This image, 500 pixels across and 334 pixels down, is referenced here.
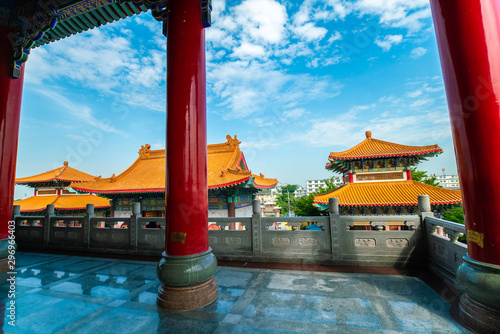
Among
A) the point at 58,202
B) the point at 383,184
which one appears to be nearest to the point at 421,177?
the point at 383,184

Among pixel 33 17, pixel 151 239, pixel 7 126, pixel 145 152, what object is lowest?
pixel 151 239

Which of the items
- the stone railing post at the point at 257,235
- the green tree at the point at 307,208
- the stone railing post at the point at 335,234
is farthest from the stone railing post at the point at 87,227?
the green tree at the point at 307,208

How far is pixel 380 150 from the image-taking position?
12.1 metres

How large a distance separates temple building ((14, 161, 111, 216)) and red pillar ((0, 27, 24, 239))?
1463cm

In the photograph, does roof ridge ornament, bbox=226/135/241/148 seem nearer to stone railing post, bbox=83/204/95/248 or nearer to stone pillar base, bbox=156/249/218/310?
stone railing post, bbox=83/204/95/248

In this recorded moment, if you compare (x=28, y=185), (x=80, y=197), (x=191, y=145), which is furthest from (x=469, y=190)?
(x=28, y=185)

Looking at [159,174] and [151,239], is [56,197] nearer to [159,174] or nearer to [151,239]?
[159,174]

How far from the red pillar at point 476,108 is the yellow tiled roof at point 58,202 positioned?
21.5 metres

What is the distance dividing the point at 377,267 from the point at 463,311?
6.86 feet

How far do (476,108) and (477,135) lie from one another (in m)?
0.27

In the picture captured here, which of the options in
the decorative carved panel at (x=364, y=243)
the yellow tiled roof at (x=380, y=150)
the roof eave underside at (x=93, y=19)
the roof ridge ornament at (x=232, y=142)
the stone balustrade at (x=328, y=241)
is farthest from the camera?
the roof ridge ornament at (x=232, y=142)

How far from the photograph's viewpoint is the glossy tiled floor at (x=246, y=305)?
8.30ft

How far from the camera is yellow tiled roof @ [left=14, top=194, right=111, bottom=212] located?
17.0 meters

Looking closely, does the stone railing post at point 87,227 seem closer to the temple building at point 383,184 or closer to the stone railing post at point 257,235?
the stone railing post at point 257,235
